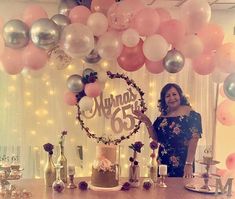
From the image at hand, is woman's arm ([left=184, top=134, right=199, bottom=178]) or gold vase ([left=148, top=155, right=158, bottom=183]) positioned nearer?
gold vase ([left=148, top=155, right=158, bottom=183])

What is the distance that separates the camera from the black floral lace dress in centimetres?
359

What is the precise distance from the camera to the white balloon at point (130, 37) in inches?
111

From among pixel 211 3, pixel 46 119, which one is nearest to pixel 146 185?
pixel 46 119

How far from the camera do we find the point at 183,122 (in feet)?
11.8

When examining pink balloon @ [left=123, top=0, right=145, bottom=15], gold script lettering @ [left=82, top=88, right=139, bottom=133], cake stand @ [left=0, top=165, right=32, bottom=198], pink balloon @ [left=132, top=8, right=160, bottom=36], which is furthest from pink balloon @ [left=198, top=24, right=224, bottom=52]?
gold script lettering @ [left=82, top=88, right=139, bottom=133]

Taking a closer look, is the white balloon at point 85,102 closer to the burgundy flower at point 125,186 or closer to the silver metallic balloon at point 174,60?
the silver metallic balloon at point 174,60

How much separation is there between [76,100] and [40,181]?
1585 mm

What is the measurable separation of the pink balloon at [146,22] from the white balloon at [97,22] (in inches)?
8.1

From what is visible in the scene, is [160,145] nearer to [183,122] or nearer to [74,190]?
[183,122]

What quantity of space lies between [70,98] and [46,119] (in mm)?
541

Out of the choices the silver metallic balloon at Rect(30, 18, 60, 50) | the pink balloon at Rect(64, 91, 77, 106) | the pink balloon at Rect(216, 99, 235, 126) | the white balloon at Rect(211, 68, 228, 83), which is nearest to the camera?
the silver metallic balloon at Rect(30, 18, 60, 50)

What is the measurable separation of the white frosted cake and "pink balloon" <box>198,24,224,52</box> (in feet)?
3.49

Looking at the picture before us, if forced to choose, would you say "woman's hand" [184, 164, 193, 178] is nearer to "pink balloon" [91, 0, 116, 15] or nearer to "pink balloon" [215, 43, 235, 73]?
"pink balloon" [215, 43, 235, 73]

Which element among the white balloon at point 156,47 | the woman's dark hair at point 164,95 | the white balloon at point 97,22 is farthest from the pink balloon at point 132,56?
the woman's dark hair at point 164,95
